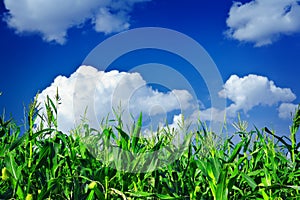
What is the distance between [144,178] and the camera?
3.60m

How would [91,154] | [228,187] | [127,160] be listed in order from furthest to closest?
1. [91,154]
2. [127,160]
3. [228,187]

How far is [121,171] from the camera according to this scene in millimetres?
3461

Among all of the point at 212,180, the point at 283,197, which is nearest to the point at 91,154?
the point at 212,180

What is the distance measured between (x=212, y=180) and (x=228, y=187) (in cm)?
16

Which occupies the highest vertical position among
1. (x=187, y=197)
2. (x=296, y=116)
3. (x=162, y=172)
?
(x=296, y=116)

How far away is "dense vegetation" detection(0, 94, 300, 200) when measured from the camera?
323 cm

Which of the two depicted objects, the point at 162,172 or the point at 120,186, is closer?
the point at 120,186

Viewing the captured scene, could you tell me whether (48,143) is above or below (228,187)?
above

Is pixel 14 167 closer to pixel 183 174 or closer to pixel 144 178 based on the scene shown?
pixel 144 178

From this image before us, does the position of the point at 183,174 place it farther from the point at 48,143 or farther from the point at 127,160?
the point at 48,143

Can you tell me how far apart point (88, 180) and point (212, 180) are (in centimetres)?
99

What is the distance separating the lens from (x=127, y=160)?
138 inches

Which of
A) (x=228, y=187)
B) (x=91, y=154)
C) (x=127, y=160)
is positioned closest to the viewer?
(x=228, y=187)

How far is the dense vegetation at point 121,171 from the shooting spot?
323cm
